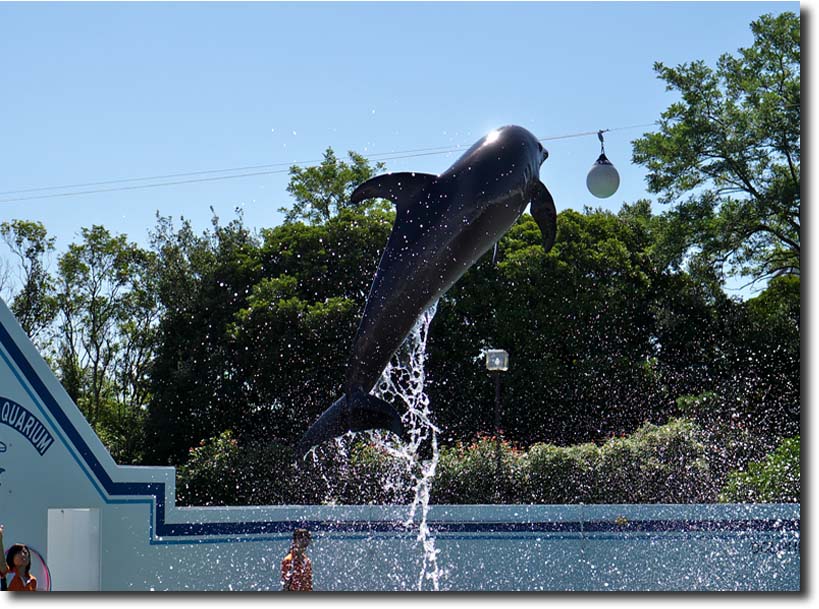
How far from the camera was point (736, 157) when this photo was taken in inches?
669

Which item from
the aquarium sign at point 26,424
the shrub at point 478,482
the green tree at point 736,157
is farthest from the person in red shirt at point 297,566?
the green tree at point 736,157

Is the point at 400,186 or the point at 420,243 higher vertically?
the point at 400,186

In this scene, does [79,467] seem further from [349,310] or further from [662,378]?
[662,378]

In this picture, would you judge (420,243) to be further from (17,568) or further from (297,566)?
(17,568)

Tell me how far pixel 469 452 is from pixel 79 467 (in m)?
6.68

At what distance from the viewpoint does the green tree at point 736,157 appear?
1661 centimetres

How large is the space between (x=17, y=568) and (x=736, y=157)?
13912 millimetres

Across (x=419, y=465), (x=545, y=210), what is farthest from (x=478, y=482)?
(x=545, y=210)

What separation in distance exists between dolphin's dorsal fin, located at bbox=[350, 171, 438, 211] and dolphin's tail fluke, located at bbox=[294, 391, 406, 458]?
1.26 metres

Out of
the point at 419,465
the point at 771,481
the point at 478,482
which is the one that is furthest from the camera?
the point at 419,465

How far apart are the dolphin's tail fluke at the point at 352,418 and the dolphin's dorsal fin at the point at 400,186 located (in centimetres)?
126

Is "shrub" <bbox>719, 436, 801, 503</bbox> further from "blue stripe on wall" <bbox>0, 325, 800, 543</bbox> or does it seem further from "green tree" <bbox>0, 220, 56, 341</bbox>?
"green tree" <bbox>0, 220, 56, 341</bbox>

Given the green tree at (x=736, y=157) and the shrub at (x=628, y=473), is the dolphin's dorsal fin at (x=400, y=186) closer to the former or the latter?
the shrub at (x=628, y=473)

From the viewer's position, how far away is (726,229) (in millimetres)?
17219
